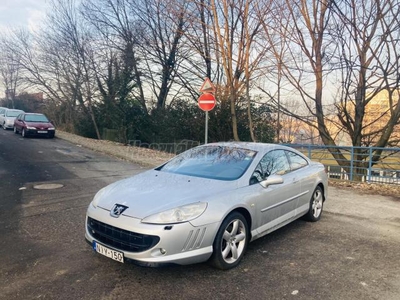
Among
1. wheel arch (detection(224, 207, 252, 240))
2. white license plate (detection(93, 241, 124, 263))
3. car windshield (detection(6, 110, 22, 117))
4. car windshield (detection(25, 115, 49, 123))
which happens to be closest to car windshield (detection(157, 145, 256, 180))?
wheel arch (detection(224, 207, 252, 240))

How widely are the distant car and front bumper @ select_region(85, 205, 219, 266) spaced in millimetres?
18456

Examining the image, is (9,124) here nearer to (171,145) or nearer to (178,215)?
(171,145)

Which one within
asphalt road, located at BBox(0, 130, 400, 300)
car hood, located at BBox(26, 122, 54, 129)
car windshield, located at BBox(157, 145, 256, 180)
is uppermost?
car windshield, located at BBox(157, 145, 256, 180)

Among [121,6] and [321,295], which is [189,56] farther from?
[321,295]

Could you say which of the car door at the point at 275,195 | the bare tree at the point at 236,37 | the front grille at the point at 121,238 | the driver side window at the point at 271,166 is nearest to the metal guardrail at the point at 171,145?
the bare tree at the point at 236,37

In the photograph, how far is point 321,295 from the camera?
3.13 meters

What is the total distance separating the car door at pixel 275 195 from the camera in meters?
4.13

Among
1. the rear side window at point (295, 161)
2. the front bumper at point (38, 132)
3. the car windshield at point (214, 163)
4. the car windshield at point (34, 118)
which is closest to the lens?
the car windshield at point (214, 163)

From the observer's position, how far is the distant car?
63.9 feet

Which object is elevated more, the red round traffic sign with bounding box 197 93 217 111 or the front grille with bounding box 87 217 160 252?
the red round traffic sign with bounding box 197 93 217 111

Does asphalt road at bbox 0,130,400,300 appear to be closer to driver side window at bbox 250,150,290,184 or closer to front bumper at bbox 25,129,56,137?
driver side window at bbox 250,150,290,184

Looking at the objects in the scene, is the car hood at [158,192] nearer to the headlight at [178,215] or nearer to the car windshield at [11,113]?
the headlight at [178,215]

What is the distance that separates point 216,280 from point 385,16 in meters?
11.0

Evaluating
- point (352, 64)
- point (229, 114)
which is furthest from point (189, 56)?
point (352, 64)
